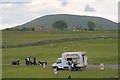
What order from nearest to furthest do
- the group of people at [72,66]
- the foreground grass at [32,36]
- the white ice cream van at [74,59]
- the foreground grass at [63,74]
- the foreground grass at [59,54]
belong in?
the foreground grass at [63,74]
the group of people at [72,66]
the white ice cream van at [74,59]
the foreground grass at [59,54]
the foreground grass at [32,36]

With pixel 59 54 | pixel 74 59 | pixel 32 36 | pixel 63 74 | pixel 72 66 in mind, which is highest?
pixel 32 36

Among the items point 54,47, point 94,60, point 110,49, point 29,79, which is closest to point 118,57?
point 94,60

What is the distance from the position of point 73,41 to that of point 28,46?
15190 millimetres

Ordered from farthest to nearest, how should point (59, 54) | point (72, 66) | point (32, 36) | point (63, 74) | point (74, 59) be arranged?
point (32, 36) < point (59, 54) < point (74, 59) < point (72, 66) < point (63, 74)

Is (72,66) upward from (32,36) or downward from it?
downward

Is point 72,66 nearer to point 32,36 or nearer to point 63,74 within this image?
point 63,74

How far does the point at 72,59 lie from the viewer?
54906 millimetres

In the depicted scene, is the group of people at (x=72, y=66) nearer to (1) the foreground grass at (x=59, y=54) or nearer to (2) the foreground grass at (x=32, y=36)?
(1) the foreground grass at (x=59, y=54)

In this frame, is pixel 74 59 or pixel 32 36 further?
pixel 32 36

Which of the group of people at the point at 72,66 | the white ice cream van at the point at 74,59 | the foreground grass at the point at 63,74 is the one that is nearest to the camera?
the foreground grass at the point at 63,74

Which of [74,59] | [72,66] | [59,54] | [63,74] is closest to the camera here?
[63,74]

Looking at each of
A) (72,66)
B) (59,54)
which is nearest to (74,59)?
(72,66)

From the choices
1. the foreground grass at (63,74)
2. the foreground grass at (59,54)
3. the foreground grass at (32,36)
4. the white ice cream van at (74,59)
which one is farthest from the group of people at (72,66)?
the foreground grass at (32,36)

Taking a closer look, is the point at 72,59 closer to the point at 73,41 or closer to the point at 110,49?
the point at 110,49
